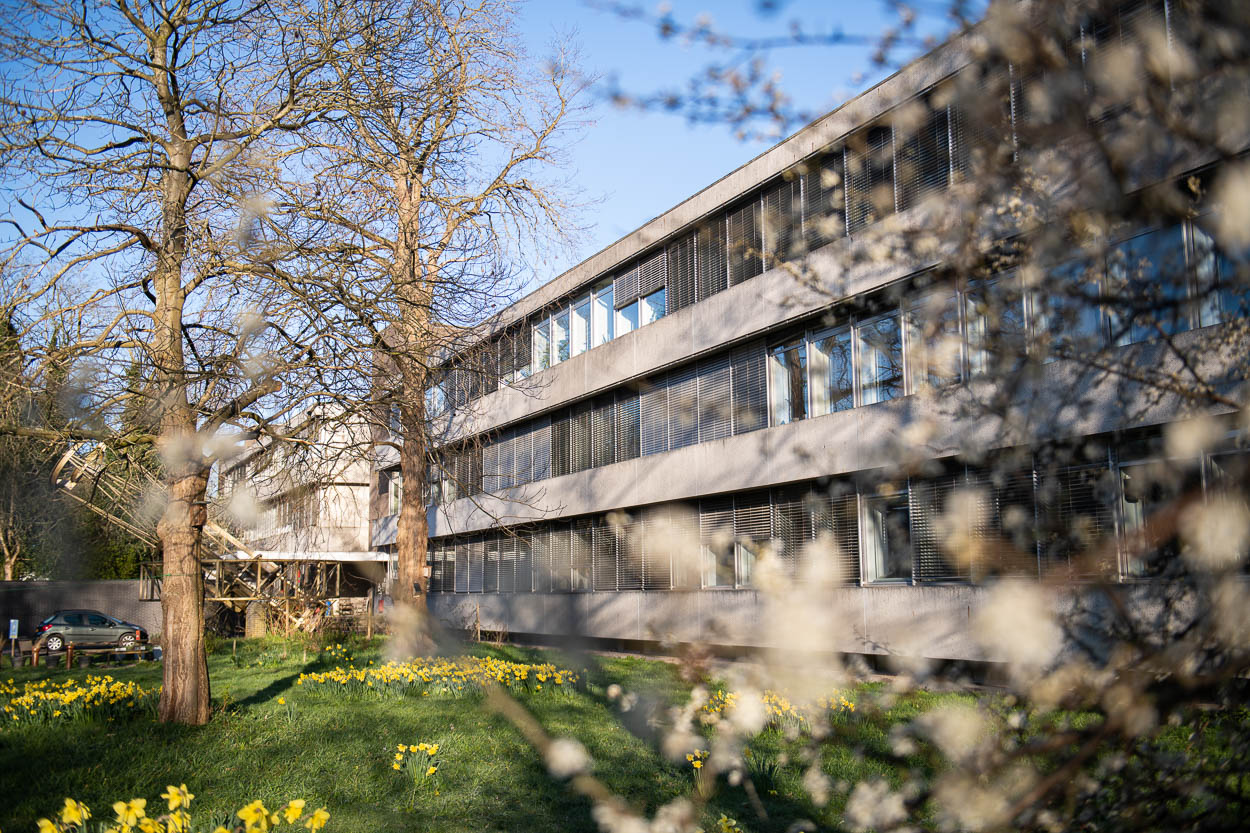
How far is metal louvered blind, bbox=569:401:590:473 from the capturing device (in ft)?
76.5

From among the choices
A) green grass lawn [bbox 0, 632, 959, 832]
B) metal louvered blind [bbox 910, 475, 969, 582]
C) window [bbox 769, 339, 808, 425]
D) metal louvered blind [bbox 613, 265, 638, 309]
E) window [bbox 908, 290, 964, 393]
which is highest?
metal louvered blind [bbox 613, 265, 638, 309]

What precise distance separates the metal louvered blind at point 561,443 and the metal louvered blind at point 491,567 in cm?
405

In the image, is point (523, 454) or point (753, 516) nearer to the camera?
point (753, 516)

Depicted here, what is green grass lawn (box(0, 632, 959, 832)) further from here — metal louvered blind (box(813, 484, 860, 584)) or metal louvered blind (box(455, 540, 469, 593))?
metal louvered blind (box(455, 540, 469, 593))

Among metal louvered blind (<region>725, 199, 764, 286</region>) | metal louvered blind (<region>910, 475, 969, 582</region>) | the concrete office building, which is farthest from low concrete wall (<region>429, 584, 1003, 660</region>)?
metal louvered blind (<region>725, 199, 764, 286</region>)

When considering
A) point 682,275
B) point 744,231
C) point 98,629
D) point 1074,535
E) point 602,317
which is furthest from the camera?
point 98,629

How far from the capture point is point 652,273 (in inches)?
827

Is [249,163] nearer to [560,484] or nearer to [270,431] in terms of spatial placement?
[270,431]

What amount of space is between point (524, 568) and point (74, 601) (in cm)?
1475

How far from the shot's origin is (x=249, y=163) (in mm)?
9094

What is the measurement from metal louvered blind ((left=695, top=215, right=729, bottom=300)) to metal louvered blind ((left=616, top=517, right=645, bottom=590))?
5.18 metres

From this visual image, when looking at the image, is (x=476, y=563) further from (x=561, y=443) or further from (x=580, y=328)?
(x=580, y=328)

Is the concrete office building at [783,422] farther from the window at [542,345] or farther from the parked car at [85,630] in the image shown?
the parked car at [85,630]

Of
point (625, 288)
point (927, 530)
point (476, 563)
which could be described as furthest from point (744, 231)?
point (476, 563)
